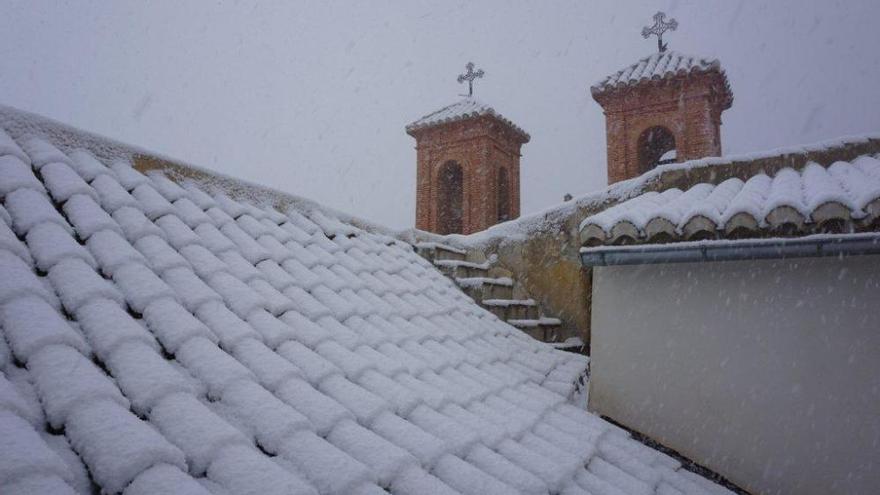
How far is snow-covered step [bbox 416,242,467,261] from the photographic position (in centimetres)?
532

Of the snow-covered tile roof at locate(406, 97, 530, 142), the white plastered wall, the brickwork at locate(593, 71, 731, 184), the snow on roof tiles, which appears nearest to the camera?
the snow on roof tiles

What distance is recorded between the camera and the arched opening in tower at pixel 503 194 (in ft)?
42.8

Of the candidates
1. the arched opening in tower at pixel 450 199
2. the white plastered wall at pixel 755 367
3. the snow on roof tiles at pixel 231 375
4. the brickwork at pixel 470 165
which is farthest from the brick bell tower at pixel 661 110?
the snow on roof tiles at pixel 231 375

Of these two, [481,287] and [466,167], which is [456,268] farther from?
[466,167]

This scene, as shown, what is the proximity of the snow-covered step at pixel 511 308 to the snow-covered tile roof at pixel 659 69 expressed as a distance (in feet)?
27.2

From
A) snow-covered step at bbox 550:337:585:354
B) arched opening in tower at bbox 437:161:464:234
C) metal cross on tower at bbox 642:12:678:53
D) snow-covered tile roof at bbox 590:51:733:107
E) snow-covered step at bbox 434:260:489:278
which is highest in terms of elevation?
metal cross on tower at bbox 642:12:678:53

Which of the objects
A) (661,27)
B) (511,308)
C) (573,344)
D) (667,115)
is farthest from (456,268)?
(661,27)

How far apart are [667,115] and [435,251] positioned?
8.34 m

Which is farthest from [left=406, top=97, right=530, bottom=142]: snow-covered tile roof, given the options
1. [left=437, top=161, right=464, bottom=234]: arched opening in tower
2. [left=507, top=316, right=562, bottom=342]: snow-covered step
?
[left=507, top=316, right=562, bottom=342]: snow-covered step

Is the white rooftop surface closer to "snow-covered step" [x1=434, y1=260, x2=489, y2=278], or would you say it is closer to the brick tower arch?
the brick tower arch

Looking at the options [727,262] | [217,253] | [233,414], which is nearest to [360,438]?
[233,414]

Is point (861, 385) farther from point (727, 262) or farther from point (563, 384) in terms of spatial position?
point (563, 384)

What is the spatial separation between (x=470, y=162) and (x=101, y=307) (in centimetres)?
1112

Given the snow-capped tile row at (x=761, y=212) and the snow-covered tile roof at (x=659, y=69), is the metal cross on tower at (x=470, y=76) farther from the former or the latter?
the snow-capped tile row at (x=761, y=212)
